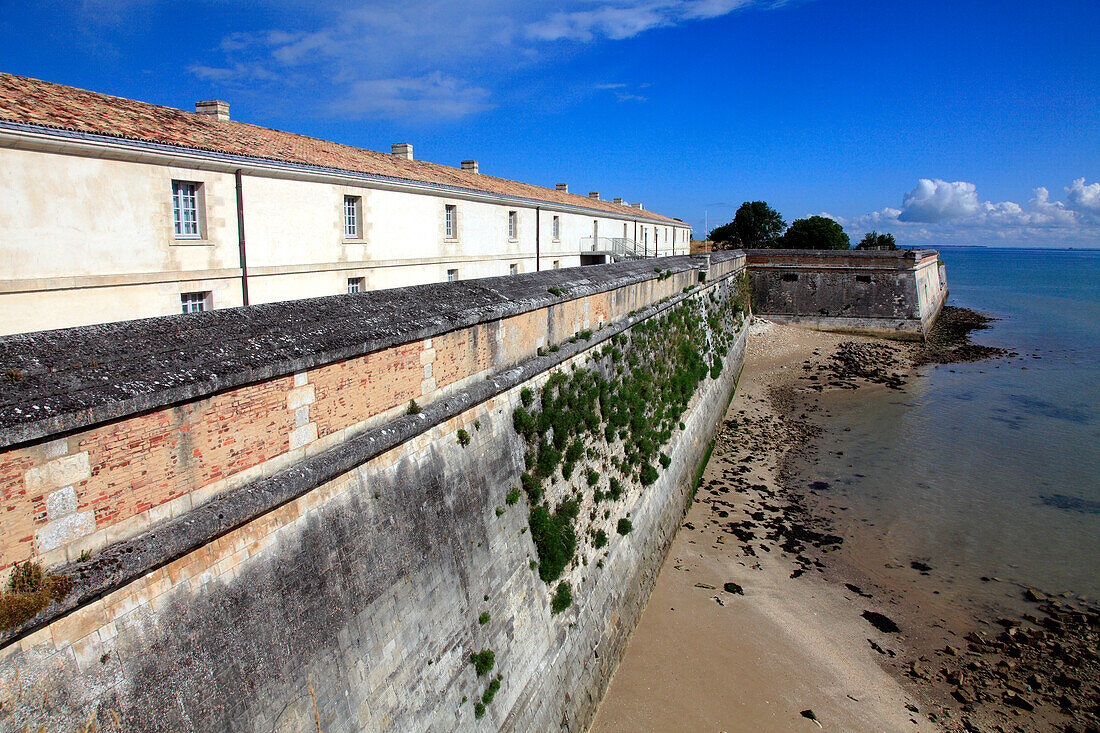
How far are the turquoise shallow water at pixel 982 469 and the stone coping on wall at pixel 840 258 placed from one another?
6888 mm

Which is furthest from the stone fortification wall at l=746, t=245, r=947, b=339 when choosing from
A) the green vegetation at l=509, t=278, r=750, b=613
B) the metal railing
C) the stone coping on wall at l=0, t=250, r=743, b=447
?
the stone coping on wall at l=0, t=250, r=743, b=447

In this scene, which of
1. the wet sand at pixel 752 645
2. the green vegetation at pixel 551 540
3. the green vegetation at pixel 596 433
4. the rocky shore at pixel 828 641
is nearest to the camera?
the green vegetation at pixel 551 540

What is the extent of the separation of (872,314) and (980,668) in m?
26.3

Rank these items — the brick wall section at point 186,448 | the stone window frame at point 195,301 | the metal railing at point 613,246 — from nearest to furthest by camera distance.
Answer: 1. the brick wall section at point 186,448
2. the stone window frame at point 195,301
3. the metal railing at point 613,246

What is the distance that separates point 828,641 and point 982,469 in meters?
9.14

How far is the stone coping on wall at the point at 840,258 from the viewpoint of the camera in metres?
31.1

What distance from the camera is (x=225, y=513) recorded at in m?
3.48

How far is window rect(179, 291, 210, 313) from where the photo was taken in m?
10.9

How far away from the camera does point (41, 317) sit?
891 cm

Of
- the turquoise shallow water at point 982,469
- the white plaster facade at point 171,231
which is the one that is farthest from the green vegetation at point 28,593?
the turquoise shallow water at point 982,469

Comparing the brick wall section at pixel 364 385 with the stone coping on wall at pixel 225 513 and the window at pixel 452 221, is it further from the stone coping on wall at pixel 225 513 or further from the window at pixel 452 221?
the window at pixel 452 221

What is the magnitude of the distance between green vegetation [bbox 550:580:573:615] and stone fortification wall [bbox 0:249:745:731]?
0.37 ft

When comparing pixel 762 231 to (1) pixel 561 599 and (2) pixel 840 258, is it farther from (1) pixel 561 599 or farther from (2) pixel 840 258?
(1) pixel 561 599

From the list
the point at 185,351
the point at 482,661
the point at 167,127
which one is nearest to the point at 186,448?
the point at 185,351
